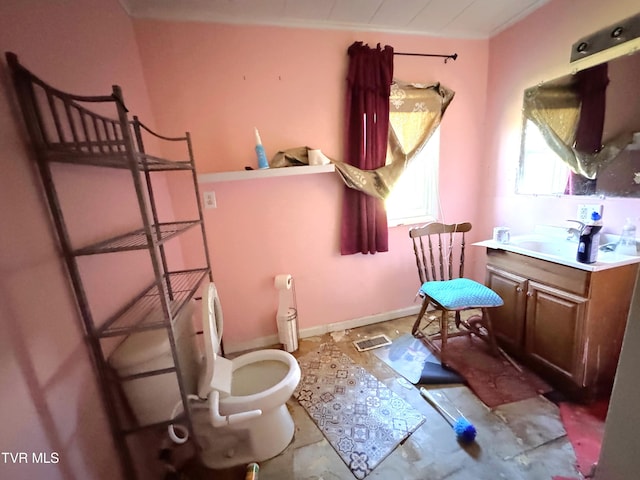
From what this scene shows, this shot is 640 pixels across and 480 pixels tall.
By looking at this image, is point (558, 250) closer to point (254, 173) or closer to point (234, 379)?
point (254, 173)

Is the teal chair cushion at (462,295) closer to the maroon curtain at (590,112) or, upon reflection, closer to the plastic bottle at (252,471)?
the maroon curtain at (590,112)

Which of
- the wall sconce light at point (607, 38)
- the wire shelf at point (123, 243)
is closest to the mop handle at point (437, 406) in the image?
the wire shelf at point (123, 243)

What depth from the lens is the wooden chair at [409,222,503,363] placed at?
175 centimetres

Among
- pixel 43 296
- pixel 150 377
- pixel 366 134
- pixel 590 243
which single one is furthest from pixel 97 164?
pixel 590 243

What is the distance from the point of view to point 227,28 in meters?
1.72

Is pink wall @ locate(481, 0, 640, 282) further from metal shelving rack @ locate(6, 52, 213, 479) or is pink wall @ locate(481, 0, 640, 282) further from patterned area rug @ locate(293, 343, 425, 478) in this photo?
metal shelving rack @ locate(6, 52, 213, 479)

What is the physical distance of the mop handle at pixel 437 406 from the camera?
1.44m

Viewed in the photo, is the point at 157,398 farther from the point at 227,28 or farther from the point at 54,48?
the point at 227,28

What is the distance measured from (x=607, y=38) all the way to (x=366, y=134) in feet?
4.45

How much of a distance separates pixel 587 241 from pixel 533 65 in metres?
1.32

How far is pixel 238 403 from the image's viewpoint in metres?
1.19

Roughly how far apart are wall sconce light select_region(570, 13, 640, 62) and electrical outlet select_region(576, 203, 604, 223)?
85cm

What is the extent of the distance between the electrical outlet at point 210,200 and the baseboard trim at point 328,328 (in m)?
1.06

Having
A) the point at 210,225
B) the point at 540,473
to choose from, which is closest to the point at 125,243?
the point at 210,225
